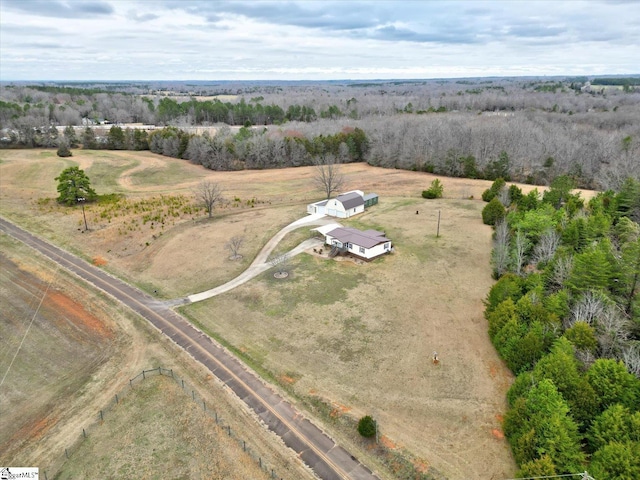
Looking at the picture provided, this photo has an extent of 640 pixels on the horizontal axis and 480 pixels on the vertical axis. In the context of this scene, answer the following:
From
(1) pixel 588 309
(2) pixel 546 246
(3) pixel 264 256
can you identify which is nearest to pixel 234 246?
(3) pixel 264 256

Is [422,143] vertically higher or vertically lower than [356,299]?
higher

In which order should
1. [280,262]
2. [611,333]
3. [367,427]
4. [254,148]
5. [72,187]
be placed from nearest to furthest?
[367,427], [611,333], [280,262], [72,187], [254,148]

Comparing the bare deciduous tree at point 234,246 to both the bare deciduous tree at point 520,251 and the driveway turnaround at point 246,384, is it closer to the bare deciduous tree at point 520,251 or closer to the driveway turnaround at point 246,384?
the driveway turnaround at point 246,384

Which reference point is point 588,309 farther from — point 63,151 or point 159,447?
point 63,151

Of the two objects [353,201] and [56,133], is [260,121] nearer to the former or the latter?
[56,133]

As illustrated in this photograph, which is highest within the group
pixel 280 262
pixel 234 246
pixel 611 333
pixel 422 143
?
pixel 422 143

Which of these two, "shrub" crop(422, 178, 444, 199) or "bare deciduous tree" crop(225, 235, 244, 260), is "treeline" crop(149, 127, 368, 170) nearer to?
"shrub" crop(422, 178, 444, 199)
